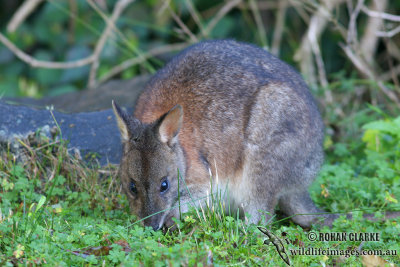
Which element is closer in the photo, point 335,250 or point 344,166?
point 335,250

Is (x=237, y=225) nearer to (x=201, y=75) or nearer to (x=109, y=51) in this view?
(x=201, y=75)

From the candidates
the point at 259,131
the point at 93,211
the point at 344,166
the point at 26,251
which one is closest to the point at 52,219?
the point at 26,251

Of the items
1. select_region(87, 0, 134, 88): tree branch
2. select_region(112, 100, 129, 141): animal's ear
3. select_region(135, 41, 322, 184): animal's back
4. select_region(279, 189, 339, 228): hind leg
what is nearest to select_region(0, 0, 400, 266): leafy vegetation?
select_region(279, 189, 339, 228): hind leg

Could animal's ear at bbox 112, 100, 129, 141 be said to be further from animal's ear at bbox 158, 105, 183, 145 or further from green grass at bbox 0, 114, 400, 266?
green grass at bbox 0, 114, 400, 266

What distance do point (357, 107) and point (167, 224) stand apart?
430cm

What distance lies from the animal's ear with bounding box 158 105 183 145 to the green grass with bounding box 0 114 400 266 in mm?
669

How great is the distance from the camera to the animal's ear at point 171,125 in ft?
14.0

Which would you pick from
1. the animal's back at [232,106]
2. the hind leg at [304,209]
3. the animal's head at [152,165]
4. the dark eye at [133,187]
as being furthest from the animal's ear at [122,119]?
the hind leg at [304,209]

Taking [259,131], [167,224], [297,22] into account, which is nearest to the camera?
Result: [167,224]

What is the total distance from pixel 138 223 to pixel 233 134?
4.03 feet

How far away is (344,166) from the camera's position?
18.9 ft

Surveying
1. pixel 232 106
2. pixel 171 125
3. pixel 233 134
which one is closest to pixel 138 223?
pixel 171 125

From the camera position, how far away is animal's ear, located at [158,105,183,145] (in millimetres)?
4282

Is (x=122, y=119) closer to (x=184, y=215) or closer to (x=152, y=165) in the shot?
(x=152, y=165)
